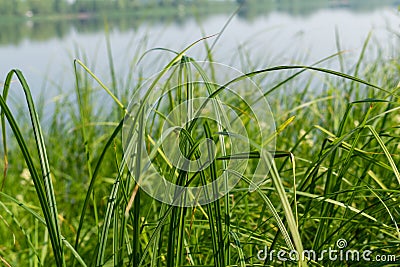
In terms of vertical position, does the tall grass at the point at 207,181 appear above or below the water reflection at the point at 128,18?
above

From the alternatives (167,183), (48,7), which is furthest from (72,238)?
(48,7)

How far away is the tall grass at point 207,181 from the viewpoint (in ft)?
2.60

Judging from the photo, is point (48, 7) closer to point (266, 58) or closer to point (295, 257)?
point (266, 58)

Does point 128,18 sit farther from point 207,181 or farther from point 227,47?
point 207,181

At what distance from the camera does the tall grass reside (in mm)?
792

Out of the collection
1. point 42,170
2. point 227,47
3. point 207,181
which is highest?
point 42,170

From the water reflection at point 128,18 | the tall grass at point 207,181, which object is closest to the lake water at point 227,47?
the tall grass at point 207,181

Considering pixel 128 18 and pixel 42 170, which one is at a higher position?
pixel 42 170

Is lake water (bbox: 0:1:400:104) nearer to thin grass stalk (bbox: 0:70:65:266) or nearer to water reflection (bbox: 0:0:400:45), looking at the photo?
thin grass stalk (bbox: 0:70:65:266)

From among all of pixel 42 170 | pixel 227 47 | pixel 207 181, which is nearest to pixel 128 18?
pixel 227 47

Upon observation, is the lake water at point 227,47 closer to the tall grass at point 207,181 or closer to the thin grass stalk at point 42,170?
the tall grass at point 207,181

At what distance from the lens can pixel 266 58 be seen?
9.67ft

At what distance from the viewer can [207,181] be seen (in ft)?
3.71

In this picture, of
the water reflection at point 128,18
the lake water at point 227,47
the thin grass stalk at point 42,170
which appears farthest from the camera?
the water reflection at point 128,18
